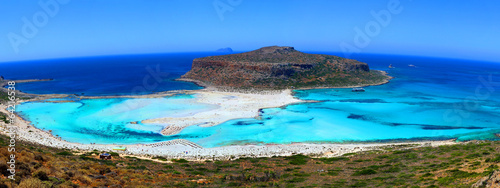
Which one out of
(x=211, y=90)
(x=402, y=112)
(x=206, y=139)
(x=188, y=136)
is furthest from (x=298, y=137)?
(x=211, y=90)

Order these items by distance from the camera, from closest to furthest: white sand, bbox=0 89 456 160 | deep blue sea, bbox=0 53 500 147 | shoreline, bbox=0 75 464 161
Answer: shoreline, bbox=0 75 464 161
white sand, bbox=0 89 456 160
deep blue sea, bbox=0 53 500 147

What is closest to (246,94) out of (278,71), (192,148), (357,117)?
(278,71)

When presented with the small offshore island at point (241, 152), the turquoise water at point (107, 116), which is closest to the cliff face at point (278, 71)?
the small offshore island at point (241, 152)

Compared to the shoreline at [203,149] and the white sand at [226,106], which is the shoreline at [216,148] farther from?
the white sand at [226,106]

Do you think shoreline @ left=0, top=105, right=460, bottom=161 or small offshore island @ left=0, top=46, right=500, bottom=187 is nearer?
small offshore island @ left=0, top=46, right=500, bottom=187

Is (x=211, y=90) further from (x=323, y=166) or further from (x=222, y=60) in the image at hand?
(x=323, y=166)

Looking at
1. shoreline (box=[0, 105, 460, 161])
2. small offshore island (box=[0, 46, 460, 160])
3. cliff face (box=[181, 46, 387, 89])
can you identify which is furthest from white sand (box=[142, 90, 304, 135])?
cliff face (box=[181, 46, 387, 89])

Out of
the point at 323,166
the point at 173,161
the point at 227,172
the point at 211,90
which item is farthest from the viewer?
the point at 211,90

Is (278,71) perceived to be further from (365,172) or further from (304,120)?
(365,172)

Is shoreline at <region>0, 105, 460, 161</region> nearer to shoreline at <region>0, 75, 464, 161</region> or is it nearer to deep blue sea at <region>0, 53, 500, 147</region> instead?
shoreline at <region>0, 75, 464, 161</region>
